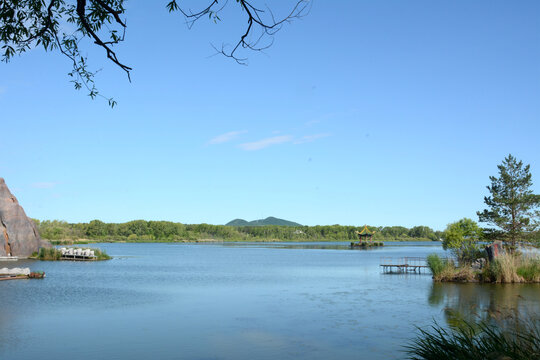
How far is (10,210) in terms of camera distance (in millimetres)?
55406

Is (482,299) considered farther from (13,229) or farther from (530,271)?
(13,229)

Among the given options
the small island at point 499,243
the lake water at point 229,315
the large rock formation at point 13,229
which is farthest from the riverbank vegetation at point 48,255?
the small island at point 499,243

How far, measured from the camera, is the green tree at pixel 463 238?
36938mm

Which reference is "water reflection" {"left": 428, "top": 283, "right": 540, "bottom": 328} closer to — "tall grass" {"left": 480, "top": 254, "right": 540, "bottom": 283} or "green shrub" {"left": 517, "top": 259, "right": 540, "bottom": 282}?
"tall grass" {"left": 480, "top": 254, "right": 540, "bottom": 283}

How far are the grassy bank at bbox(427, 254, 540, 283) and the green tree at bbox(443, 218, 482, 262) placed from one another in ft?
6.74

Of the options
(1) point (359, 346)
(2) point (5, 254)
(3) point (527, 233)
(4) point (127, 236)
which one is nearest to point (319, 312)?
(1) point (359, 346)

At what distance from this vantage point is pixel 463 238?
A: 122 feet

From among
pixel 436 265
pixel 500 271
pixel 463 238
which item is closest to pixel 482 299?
pixel 500 271

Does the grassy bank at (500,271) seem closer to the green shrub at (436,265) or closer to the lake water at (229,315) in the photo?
the green shrub at (436,265)

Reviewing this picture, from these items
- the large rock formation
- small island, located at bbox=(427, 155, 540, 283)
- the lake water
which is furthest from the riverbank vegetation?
small island, located at bbox=(427, 155, 540, 283)

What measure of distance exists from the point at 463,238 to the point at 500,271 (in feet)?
Result: 17.7

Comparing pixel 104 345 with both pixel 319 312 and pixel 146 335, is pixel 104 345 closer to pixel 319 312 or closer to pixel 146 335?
pixel 146 335

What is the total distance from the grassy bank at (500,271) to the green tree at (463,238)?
2.05 m

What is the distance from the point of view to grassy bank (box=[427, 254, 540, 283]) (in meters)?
→ 31.9
